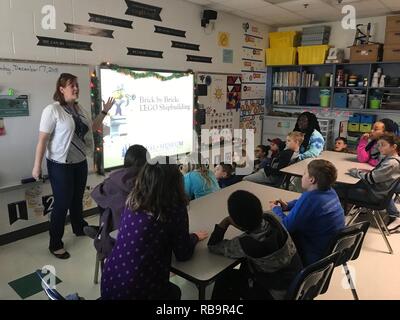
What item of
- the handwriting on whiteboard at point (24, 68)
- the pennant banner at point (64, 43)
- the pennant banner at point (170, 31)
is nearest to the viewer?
the handwriting on whiteboard at point (24, 68)

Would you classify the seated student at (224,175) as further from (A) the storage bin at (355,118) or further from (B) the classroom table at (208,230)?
(A) the storage bin at (355,118)

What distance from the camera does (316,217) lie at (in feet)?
5.80

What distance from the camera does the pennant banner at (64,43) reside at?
300cm

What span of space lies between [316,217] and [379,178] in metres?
1.48

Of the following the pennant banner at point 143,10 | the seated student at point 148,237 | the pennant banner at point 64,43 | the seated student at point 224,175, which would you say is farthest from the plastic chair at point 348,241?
the pennant banner at point 143,10

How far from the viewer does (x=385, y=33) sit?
4.90m

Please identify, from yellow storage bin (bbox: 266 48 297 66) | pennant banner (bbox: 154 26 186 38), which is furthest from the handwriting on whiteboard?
yellow storage bin (bbox: 266 48 297 66)

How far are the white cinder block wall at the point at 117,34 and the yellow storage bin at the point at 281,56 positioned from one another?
0.78 metres

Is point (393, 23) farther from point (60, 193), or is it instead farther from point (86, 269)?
point (86, 269)

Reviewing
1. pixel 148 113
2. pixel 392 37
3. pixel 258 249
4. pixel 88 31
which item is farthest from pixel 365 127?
pixel 258 249

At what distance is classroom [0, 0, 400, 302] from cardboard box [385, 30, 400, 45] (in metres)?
0.02

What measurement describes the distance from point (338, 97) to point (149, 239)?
16.4 feet

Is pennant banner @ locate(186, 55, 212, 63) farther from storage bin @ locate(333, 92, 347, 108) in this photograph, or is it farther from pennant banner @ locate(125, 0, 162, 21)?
storage bin @ locate(333, 92, 347, 108)

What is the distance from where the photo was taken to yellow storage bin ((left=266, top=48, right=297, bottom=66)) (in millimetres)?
5707
